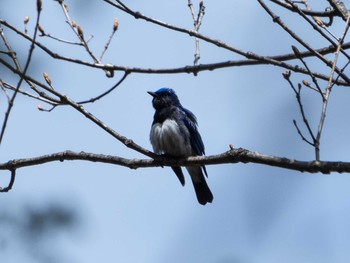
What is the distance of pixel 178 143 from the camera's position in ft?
21.7

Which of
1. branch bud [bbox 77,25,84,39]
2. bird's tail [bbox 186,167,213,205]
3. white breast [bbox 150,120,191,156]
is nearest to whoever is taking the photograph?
branch bud [bbox 77,25,84,39]

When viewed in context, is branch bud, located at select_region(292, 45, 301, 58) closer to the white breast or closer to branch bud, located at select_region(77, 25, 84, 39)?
branch bud, located at select_region(77, 25, 84, 39)

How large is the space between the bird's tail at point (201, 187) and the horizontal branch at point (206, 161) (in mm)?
2166

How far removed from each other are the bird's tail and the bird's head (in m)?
0.80

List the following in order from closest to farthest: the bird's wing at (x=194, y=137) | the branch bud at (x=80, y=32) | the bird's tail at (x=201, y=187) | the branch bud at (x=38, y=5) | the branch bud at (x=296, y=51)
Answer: the branch bud at (x=38, y=5) < the branch bud at (x=296, y=51) < the branch bud at (x=80, y=32) < the bird's wing at (x=194, y=137) < the bird's tail at (x=201, y=187)

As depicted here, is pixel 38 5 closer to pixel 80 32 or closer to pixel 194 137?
pixel 80 32

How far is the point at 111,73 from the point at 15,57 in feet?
2.13

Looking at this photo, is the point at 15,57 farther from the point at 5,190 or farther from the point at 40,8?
the point at 5,190

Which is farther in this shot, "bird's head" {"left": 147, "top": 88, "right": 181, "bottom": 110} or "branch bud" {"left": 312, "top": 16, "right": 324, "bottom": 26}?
"bird's head" {"left": 147, "top": 88, "right": 181, "bottom": 110}

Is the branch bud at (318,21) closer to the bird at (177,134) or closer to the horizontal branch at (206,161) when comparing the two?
the horizontal branch at (206,161)

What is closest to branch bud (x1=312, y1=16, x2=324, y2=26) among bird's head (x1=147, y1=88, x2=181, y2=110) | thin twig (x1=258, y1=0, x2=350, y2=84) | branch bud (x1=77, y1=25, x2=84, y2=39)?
thin twig (x1=258, y1=0, x2=350, y2=84)

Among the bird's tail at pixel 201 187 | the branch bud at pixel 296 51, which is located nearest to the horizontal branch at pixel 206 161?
the branch bud at pixel 296 51

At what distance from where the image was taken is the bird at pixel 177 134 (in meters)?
6.61

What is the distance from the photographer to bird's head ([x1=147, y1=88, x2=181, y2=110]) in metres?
7.36
